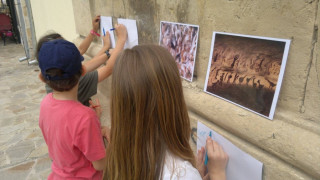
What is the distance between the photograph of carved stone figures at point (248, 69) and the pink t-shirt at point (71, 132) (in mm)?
671

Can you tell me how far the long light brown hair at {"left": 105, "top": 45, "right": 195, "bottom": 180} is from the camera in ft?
2.86

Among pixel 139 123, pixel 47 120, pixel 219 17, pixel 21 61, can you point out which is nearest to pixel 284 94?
pixel 219 17

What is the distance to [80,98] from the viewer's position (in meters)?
1.91

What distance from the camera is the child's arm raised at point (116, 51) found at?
68.6 inches

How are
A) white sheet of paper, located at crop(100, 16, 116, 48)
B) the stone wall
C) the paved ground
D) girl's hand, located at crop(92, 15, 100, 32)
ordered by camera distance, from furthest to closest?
the paved ground → girl's hand, located at crop(92, 15, 100, 32) → white sheet of paper, located at crop(100, 16, 116, 48) → the stone wall

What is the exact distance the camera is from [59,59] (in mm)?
Answer: 1211

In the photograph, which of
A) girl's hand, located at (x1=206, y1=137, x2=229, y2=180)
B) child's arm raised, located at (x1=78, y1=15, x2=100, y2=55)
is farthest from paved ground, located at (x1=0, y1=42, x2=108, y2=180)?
girl's hand, located at (x1=206, y1=137, x2=229, y2=180)

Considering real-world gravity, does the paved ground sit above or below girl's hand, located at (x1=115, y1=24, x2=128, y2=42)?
below

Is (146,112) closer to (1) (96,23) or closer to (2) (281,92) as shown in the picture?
(2) (281,92)

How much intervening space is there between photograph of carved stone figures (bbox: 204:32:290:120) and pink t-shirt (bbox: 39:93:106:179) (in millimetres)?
671

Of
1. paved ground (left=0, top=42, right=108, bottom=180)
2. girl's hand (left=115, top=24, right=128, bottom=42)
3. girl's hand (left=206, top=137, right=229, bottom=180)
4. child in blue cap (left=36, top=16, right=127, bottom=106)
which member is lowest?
paved ground (left=0, top=42, right=108, bottom=180)

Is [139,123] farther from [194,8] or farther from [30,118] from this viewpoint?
[30,118]

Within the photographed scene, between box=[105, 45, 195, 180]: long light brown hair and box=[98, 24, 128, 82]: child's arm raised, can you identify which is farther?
box=[98, 24, 128, 82]: child's arm raised

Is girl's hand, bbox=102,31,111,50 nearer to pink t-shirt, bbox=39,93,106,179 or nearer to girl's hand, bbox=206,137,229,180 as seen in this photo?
pink t-shirt, bbox=39,93,106,179
